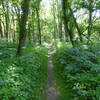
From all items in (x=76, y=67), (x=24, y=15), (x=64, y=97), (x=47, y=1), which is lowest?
(x=64, y=97)

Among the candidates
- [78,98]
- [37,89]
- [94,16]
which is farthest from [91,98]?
[94,16]

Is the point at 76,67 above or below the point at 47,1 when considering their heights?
below

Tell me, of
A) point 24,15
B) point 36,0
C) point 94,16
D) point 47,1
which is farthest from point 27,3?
point 47,1

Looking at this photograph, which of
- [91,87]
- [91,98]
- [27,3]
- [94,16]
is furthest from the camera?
[94,16]

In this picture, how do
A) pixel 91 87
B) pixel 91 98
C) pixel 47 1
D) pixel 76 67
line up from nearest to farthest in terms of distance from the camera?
pixel 91 98
pixel 91 87
pixel 76 67
pixel 47 1

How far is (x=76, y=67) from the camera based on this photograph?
683cm

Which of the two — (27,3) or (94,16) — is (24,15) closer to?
(27,3)

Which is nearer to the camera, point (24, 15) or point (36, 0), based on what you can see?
point (24, 15)

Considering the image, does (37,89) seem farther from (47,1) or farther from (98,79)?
(47,1)

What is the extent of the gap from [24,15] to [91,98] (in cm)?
585

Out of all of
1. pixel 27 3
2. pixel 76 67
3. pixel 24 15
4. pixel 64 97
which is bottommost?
pixel 64 97

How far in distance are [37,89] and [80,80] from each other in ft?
6.26

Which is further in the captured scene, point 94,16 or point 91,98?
point 94,16

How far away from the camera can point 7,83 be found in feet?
15.0
